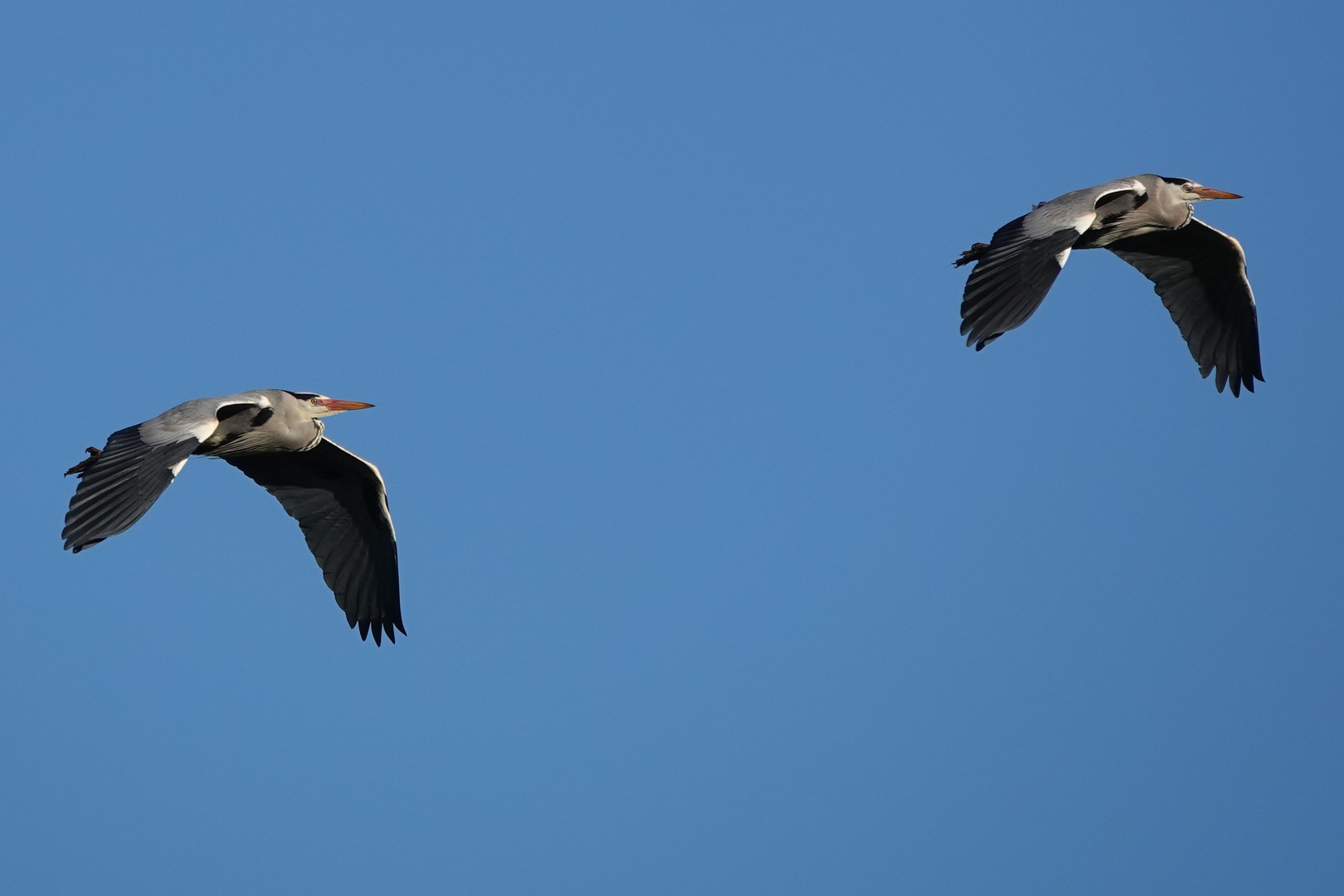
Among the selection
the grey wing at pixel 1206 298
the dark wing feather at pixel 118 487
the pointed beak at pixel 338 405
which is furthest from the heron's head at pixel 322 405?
the grey wing at pixel 1206 298

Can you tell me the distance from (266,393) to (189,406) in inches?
50.4

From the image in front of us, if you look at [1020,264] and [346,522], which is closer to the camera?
[1020,264]

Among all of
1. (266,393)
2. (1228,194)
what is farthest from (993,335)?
(266,393)

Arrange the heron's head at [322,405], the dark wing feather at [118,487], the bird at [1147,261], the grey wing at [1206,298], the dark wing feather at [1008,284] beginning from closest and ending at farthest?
the dark wing feather at [118,487], the dark wing feather at [1008,284], the bird at [1147,261], the heron's head at [322,405], the grey wing at [1206,298]

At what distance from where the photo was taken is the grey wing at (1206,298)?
55.2 feet

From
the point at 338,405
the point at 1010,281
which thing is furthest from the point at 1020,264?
the point at 338,405

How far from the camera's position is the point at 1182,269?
56.2 feet

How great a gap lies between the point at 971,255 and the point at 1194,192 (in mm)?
3169

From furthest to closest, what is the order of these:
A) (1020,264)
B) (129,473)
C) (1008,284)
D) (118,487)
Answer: (1020,264), (1008,284), (129,473), (118,487)

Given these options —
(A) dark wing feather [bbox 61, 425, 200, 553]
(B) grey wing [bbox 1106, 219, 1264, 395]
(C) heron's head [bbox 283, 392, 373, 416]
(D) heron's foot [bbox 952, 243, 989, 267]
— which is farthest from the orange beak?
(B) grey wing [bbox 1106, 219, 1264, 395]

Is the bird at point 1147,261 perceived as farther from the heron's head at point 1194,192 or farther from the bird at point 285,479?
the bird at point 285,479

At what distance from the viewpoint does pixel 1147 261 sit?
676 inches

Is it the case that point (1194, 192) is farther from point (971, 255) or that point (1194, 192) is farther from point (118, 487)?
point (118, 487)

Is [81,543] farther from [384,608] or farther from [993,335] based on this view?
[993,335]
